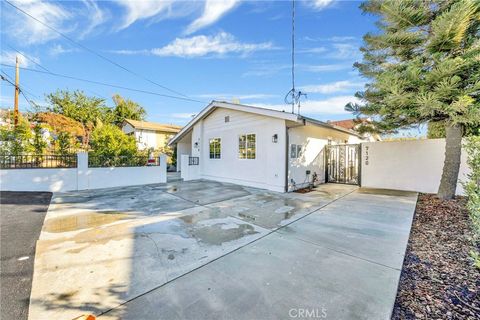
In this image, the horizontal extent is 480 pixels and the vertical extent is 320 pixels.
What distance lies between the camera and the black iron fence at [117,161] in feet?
30.0

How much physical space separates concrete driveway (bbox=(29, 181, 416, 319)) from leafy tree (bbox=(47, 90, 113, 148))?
25.3m

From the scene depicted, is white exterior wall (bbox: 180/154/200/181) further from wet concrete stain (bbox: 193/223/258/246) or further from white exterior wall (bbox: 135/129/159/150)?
white exterior wall (bbox: 135/129/159/150)

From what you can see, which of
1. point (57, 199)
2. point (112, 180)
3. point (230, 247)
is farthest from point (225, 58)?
point (230, 247)

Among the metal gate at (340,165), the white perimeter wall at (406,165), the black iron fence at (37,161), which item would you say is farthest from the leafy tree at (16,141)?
the white perimeter wall at (406,165)

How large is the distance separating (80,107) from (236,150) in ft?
88.9

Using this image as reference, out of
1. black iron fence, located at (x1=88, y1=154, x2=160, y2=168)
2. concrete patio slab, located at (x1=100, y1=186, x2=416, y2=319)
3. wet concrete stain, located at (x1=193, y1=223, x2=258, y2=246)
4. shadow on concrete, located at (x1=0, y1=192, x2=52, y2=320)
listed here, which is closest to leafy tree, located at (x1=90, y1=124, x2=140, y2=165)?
black iron fence, located at (x1=88, y1=154, x2=160, y2=168)

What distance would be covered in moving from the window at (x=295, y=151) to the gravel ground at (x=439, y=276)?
5.07m

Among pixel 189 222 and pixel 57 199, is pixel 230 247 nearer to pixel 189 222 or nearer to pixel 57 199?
pixel 189 222

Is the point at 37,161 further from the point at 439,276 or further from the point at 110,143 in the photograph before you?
the point at 439,276

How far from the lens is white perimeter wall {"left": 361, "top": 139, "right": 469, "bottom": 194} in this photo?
26.8 ft

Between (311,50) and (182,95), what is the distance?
13.7 meters

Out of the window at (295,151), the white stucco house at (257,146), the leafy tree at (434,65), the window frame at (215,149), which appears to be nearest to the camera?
the leafy tree at (434,65)

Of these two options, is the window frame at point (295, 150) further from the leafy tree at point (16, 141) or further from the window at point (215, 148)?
the leafy tree at point (16, 141)

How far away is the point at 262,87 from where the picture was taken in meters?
15.3
